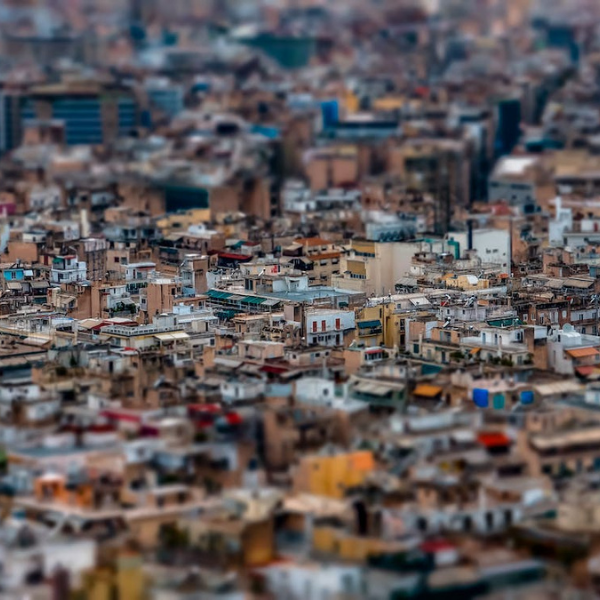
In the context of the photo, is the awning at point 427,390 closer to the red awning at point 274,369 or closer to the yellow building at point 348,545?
the red awning at point 274,369

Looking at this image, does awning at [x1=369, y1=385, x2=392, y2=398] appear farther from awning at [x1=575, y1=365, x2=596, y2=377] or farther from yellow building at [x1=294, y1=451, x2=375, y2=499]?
yellow building at [x1=294, y1=451, x2=375, y2=499]

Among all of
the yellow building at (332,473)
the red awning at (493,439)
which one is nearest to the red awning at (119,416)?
the yellow building at (332,473)

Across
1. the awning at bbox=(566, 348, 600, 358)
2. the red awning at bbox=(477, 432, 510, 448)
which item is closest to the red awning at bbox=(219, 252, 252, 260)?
the awning at bbox=(566, 348, 600, 358)

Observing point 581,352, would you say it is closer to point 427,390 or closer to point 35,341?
point 427,390

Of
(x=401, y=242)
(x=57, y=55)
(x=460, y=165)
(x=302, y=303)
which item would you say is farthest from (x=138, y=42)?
(x=302, y=303)

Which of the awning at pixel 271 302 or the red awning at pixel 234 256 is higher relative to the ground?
the red awning at pixel 234 256

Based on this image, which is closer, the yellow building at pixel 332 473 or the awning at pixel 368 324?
the yellow building at pixel 332 473

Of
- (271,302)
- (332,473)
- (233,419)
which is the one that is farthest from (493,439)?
(271,302)
